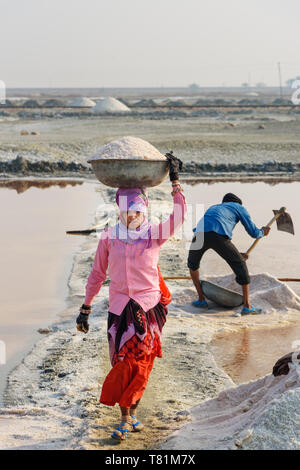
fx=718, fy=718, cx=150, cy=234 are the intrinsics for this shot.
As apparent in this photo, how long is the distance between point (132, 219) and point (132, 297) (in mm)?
401

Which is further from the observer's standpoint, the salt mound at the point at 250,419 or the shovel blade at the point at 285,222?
the shovel blade at the point at 285,222

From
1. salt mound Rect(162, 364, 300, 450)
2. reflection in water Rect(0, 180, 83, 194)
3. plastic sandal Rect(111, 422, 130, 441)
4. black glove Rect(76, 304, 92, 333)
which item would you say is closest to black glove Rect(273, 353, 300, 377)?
salt mound Rect(162, 364, 300, 450)

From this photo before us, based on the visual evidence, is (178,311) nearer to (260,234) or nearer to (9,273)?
(260,234)

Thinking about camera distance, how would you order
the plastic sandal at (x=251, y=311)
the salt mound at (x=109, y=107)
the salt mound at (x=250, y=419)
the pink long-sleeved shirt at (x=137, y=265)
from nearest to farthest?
the salt mound at (x=250, y=419) → the pink long-sleeved shirt at (x=137, y=265) → the plastic sandal at (x=251, y=311) → the salt mound at (x=109, y=107)

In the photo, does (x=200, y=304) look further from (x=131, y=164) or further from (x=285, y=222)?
(x=131, y=164)

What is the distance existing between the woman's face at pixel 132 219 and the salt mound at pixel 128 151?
0.29 meters

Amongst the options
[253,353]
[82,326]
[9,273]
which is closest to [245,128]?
[9,273]

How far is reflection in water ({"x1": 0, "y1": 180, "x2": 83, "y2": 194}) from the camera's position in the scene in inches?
634

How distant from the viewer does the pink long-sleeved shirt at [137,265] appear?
3670 mm

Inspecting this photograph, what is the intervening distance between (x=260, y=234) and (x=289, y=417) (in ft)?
10.2

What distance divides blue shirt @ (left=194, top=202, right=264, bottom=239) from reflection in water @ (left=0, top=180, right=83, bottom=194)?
9849 millimetres
